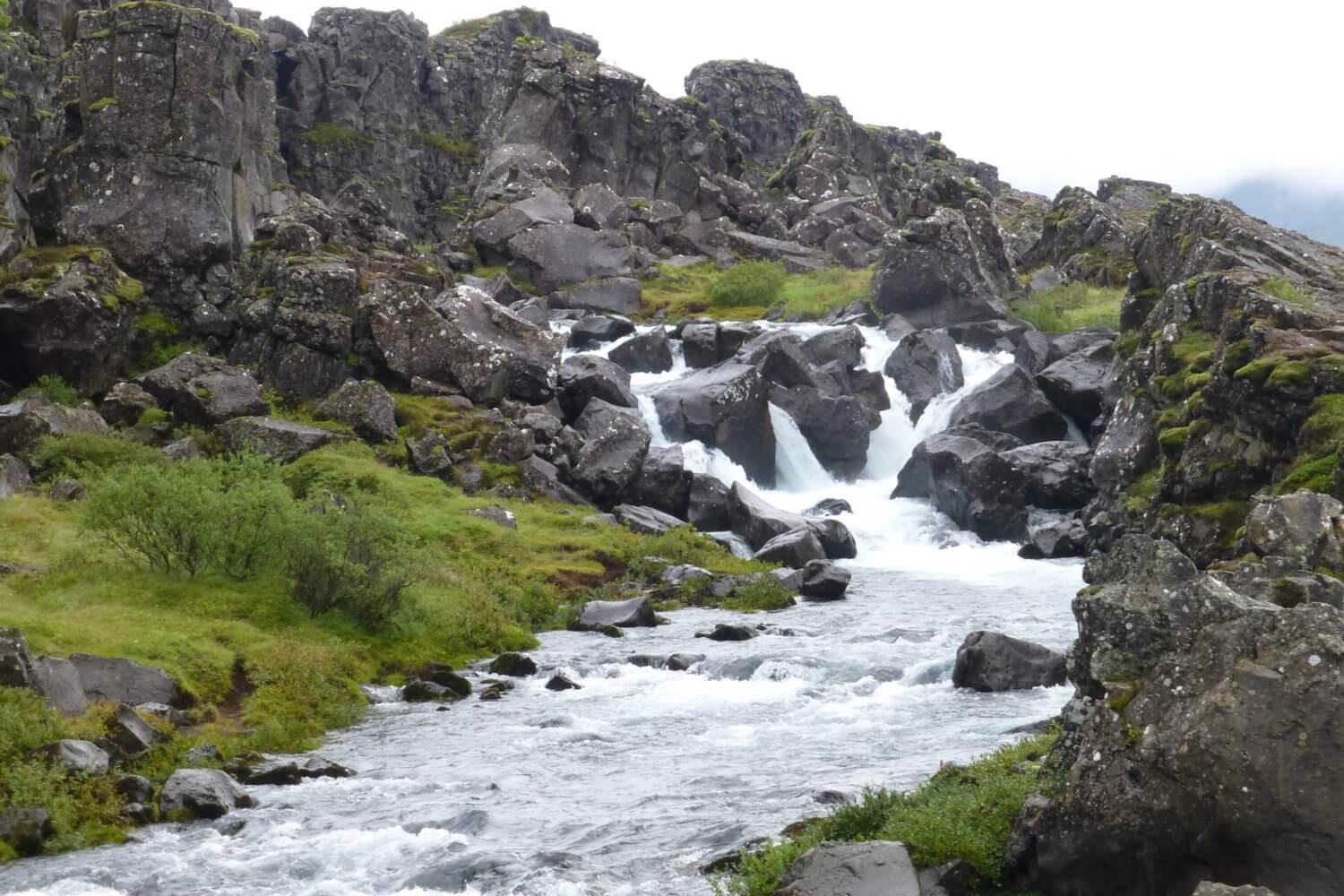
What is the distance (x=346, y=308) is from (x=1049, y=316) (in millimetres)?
43769

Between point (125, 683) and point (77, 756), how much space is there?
457cm

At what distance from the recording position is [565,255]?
8919 cm

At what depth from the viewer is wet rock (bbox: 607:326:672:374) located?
224 ft

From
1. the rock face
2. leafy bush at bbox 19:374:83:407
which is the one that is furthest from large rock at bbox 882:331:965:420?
the rock face

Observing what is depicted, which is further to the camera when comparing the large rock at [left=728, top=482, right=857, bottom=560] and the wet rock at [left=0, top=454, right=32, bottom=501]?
the large rock at [left=728, top=482, right=857, bottom=560]

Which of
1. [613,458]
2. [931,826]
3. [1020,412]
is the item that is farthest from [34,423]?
[1020,412]

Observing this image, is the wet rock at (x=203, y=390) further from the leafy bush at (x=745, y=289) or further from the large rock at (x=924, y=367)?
the leafy bush at (x=745, y=289)

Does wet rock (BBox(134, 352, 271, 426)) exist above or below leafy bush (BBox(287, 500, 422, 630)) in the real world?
above

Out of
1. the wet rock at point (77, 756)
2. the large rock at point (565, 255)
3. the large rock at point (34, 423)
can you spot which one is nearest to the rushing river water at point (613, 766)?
the wet rock at point (77, 756)

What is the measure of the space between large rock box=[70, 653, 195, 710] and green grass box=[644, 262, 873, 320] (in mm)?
62086

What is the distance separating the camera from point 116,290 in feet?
175

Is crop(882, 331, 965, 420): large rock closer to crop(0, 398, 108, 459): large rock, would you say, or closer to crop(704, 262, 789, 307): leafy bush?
crop(704, 262, 789, 307): leafy bush

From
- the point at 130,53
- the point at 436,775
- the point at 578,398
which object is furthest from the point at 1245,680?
the point at 130,53

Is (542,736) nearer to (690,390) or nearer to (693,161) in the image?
(690,390)
